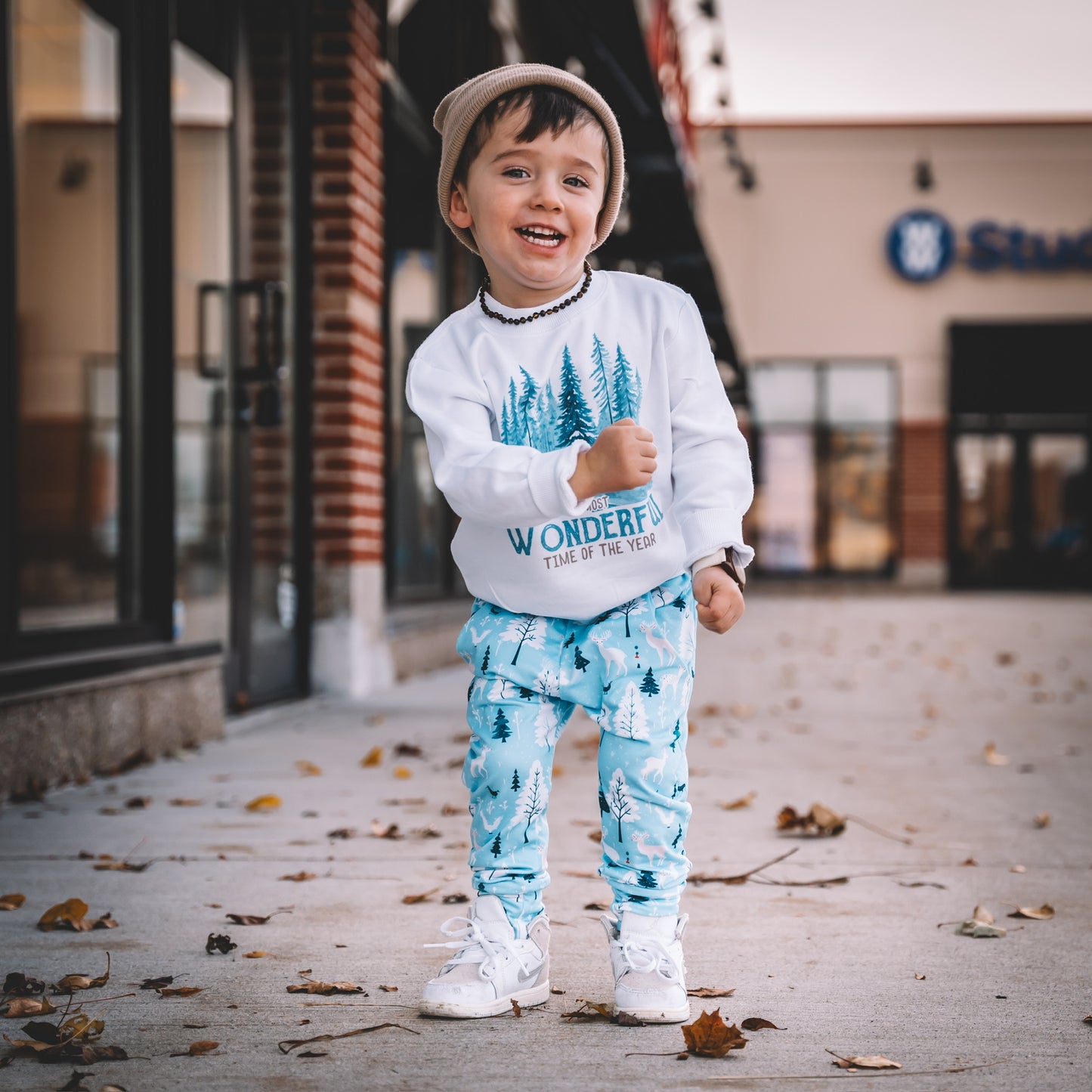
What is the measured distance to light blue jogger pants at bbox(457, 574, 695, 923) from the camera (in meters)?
2.45

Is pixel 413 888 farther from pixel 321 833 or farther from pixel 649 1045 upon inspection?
pixel 649 1045

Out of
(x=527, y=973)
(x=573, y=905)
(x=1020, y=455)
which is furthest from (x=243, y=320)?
(x=1020, y=455)

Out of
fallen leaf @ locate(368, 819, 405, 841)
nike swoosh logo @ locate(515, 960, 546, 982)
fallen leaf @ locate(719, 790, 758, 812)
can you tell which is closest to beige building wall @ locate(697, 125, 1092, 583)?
fallen leaf @ locate(719, 790, 758, 812)

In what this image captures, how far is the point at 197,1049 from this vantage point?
7.42ft

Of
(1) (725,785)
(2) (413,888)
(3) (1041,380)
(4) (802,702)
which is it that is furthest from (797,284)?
(2) (413,888)

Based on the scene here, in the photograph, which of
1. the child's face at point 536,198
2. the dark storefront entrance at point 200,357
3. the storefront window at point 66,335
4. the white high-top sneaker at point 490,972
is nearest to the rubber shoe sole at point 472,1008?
the white high-top sneaker at point 490,972

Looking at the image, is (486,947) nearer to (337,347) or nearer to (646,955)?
(646,955)

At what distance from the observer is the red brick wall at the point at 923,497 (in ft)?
78.4

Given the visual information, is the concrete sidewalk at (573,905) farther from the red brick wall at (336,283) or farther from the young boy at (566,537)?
the red brick wall at (336,283)

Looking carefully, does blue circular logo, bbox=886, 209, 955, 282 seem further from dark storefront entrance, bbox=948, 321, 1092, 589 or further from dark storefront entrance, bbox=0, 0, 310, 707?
dark storefront entrance, bbox=0, 0, 310, 707

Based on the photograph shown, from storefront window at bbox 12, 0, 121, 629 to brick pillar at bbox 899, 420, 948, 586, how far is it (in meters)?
14.6

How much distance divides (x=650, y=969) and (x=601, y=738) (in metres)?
0.42

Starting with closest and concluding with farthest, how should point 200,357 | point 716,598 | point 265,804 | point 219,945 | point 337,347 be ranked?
point 716,598 → point 219,945 → point 265,804 → point 200,357 → point 337,347

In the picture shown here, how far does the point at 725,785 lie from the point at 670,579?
258cm
